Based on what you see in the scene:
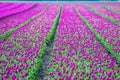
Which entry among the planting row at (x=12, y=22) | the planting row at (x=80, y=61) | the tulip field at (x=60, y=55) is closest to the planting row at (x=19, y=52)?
the tulip field at (x=60, y=55)

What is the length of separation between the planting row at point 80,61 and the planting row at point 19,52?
814mm

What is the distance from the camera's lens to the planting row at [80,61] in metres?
7.84

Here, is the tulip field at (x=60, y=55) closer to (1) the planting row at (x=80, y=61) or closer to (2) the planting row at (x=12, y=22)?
(1) the planting row at (x=80, y=61)

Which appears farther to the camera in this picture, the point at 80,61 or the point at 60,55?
the point at 60,55

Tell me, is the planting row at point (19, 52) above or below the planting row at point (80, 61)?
above

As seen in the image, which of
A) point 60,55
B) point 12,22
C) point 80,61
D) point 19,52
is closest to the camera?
point 80,61

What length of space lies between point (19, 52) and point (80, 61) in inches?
113

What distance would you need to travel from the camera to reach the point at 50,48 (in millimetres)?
11172

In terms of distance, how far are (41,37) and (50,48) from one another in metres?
1.76

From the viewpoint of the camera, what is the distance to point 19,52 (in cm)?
1006

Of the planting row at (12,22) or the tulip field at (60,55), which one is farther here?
the planting row at (12,22)

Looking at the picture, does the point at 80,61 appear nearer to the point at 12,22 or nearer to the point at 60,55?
the point at 60,55

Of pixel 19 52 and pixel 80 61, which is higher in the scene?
pixel 19 52

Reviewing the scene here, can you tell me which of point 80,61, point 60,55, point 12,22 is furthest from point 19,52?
point 12,22
